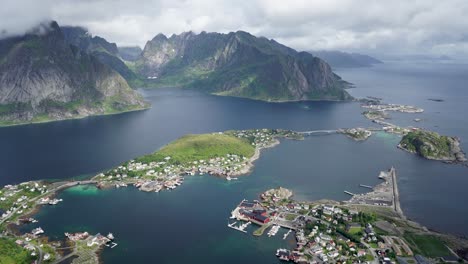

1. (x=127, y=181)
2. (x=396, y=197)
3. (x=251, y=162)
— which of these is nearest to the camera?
(x=396, y=197)

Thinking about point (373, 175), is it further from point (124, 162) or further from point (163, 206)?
point (124, 162)

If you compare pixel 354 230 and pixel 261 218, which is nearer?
pixel 354 230

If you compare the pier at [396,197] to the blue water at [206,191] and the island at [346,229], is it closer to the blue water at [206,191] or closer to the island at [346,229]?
the island at [346,229]

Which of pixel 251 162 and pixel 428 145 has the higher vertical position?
pixel 428 145

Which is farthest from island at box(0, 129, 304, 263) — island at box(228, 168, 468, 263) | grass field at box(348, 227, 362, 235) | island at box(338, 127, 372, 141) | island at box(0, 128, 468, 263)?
grass field at box(348, 227, 362, 235)

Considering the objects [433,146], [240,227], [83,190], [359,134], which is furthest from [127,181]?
[433,146]

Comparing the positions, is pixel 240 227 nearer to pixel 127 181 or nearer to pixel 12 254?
pixel 127 181
